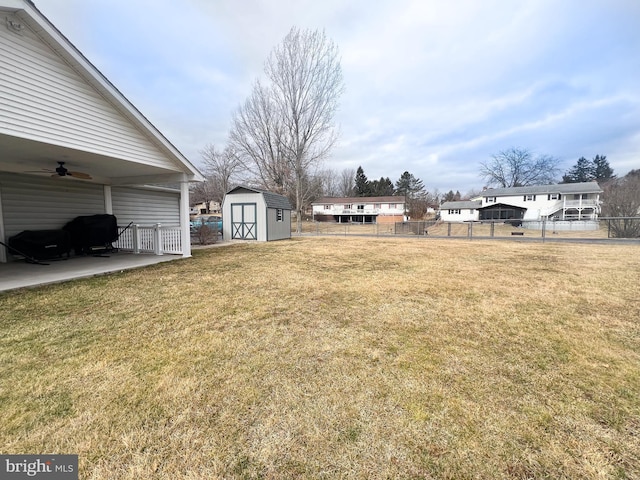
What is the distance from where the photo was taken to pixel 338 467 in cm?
145

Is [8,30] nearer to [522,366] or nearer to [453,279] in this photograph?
[522,366]

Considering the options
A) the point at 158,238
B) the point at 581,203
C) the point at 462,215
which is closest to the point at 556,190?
the point at 581,203

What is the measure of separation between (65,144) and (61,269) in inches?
124

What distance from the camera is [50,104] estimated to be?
488 cm

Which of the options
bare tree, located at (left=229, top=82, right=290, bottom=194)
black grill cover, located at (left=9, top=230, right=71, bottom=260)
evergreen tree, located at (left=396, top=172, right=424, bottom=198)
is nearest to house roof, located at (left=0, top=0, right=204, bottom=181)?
black grill cover, located at (left=9, top=230, right=71, bottom=260)

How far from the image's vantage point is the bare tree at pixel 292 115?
22766mm

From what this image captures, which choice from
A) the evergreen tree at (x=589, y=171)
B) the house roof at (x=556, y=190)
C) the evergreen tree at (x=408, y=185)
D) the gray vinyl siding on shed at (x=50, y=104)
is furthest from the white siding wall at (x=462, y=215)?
the gray vinyl siding on shed at (x=50, y=104)

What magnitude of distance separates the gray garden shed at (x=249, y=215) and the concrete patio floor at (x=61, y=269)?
6627 millimetres

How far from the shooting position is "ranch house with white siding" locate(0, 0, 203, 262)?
175 inches

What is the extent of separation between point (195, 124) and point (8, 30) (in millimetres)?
27314

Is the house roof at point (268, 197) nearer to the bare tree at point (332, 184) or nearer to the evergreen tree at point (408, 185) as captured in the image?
the bare tree at point (332, 184)

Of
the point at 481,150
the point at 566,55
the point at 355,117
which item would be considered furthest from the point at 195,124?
the point at 481,150

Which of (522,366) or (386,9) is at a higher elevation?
(386,9)

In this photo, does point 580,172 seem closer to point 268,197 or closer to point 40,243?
point 268,197
